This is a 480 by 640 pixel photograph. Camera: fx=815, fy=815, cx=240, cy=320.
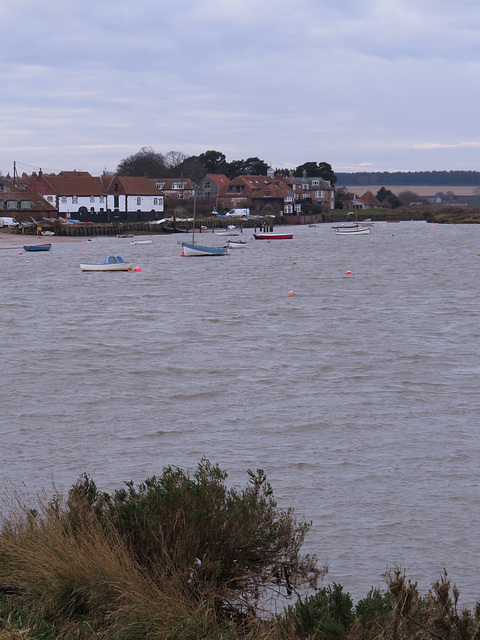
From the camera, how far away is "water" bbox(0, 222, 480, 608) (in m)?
11.1

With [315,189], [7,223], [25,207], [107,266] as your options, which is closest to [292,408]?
[107,266]

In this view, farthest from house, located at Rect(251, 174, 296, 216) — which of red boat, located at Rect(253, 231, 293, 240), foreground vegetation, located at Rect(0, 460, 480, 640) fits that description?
foreground vegetation, located at Rect(0, 460, 480, 640)

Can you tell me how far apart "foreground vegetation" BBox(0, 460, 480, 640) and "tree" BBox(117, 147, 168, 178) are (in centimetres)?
16808

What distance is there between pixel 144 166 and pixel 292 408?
541 feet

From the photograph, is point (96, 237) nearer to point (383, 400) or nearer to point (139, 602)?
point (383, 400)

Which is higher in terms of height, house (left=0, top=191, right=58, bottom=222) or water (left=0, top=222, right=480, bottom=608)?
house (left=0, top=191, right=58, bottom=222)

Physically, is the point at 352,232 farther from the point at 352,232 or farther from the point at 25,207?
the point at 25,207

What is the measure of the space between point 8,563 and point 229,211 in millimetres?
159781

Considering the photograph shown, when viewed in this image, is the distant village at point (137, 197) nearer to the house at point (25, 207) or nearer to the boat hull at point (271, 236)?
the house at point (25, 207)

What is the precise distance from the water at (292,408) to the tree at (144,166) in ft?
455

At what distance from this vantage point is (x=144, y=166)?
176500 mm

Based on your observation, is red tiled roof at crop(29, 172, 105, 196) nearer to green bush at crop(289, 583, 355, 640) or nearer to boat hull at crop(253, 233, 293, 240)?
boat hull at crop(253, 233, 293, 240)

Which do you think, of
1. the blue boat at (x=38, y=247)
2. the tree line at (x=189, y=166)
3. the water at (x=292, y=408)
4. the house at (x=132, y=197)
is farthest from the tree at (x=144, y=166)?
the water at (x=292, y=408)

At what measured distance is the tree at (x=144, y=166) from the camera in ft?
574
